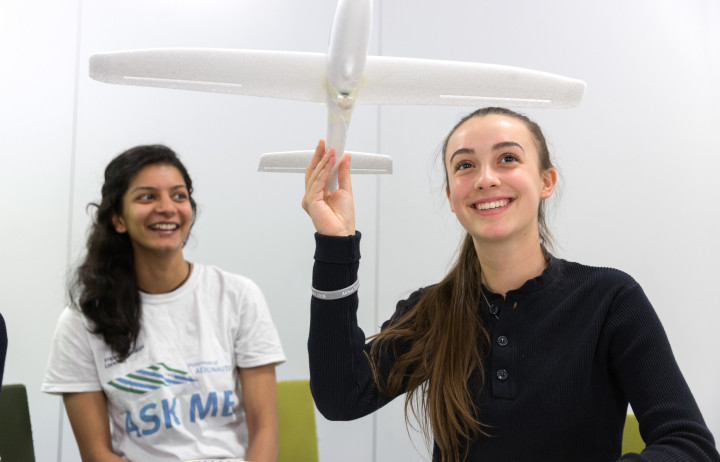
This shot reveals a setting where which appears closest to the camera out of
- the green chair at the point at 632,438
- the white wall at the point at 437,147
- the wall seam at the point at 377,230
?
the green chair at the point at 632,438

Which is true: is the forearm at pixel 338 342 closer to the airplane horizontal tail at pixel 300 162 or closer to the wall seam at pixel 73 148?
the airplane horizontal tail at pixel 300 162

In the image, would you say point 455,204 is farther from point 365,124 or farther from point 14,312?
point 14,312

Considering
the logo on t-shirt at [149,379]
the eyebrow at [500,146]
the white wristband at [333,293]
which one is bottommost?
the logo on t-shirt at [149,379]

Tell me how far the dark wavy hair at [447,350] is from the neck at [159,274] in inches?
38.4

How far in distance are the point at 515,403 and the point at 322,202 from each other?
23.0 inches

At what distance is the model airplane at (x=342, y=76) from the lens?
3.43ft

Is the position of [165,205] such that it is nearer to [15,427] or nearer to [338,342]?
[15,427]

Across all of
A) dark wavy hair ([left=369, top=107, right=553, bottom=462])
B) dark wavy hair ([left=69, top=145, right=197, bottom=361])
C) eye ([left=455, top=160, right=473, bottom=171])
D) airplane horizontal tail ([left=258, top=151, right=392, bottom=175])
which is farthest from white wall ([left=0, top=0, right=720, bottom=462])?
eye ([left=455, top=160, right=473, bottom=171])

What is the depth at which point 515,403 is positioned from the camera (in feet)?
4.18

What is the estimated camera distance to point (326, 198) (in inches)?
53.9

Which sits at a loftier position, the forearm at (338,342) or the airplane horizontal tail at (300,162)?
the airplane horizontal tail at (300,162)

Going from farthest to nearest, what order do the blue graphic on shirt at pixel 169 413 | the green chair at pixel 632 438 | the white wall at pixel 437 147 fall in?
1. the white wall at pixel 437 147
2. the green chair at pixel 632 438
3. the blue graphic on shirt at pixel 169 413

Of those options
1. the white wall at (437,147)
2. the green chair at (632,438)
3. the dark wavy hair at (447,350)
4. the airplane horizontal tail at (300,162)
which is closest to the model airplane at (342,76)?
the dark wavy hair at (447,350)

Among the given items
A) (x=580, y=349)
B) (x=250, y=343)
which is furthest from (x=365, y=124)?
(x=580, y=349)
